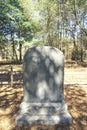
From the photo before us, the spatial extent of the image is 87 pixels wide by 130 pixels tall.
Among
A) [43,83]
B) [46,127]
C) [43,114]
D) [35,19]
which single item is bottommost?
[46,127]

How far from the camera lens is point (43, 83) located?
6.48 metres

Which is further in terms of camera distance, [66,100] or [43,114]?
[66,100]

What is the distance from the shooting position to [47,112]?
21.1ft

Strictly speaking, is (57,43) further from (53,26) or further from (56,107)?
(56,107)

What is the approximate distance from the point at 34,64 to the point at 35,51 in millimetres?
390

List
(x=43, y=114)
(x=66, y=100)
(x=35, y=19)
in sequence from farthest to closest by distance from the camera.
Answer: (x=35, y=19), (x=66, y=100), (x=43, y=114)

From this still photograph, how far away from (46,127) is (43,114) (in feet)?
1.49

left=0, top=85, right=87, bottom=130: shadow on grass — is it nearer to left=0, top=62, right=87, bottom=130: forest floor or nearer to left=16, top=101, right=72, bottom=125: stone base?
left=0, top=62, right=87, bottom=130: forest floor

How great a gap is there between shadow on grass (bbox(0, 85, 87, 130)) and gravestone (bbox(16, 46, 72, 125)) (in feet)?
1.26

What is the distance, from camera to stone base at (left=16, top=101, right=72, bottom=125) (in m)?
6.23

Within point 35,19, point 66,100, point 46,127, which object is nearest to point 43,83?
point 46,127

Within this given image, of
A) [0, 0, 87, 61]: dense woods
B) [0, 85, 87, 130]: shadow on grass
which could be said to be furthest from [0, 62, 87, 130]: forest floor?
[0, 0, 87, 61]: dense woods

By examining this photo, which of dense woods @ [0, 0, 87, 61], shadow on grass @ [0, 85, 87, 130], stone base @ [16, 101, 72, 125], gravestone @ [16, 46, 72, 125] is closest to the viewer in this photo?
shadow on grass @ [0, 85, 87, 130]

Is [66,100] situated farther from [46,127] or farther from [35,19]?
[35,19]
